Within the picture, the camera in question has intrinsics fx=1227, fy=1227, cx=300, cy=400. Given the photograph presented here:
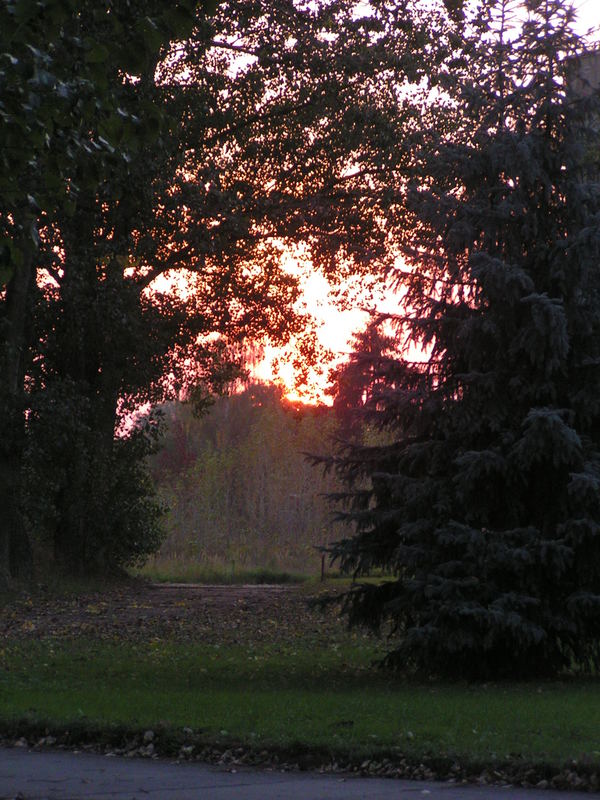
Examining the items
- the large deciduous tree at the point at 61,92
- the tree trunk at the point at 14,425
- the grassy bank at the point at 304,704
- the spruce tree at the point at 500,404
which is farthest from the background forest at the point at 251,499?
the large deciduous tree at the point at 61,92

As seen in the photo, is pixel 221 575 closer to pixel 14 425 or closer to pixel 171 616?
pixel 14 425

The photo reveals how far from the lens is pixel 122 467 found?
31.2 metres

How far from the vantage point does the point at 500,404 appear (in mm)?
14109

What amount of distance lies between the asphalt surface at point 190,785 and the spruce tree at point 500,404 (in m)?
4.69

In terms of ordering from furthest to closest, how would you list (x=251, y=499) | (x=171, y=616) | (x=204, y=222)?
(x=251, y=499)
(x=204, y=222)
(x=171, y=616)

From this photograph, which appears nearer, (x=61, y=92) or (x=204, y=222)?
(x=61, y=92)

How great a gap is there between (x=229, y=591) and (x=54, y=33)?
24253mm

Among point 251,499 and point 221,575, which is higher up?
point 251,499

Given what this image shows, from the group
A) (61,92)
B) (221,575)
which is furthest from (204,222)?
Result: (61,92)

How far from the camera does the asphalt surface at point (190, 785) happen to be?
780 centimetres

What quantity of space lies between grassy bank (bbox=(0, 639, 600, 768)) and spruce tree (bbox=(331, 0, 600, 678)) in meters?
0.81

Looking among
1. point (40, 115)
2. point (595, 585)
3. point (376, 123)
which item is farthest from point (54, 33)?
point (376, 123)

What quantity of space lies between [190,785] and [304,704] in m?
3.51

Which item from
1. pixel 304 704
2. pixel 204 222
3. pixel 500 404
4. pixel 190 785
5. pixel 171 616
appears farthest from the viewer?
pixel 204 222
